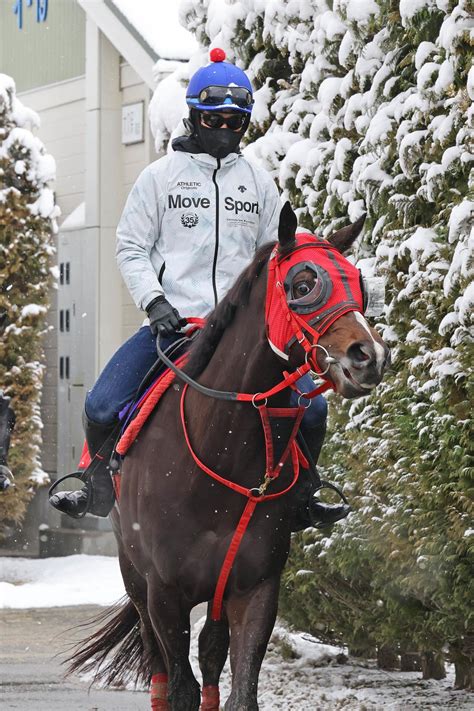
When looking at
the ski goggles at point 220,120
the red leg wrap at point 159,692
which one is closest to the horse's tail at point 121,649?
the red leg wrap at point 159,692

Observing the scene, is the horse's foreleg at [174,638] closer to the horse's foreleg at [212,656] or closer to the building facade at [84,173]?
the horse's foreleg at [212,656]

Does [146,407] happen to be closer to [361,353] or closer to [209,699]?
[209,699]

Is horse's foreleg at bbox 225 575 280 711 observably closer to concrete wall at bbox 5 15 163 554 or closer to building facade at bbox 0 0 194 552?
concrete wall at bbox 5 15 163 554

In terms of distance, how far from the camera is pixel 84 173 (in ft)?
48.4

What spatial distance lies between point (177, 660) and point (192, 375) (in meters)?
1.16

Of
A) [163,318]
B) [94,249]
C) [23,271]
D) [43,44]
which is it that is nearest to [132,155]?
[94,249]

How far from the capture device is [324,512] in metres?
5.59

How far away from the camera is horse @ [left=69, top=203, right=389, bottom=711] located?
15.5 feet

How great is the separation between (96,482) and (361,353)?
7.36ft

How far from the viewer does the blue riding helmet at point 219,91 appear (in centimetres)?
568

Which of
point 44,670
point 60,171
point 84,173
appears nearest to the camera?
point 44,670

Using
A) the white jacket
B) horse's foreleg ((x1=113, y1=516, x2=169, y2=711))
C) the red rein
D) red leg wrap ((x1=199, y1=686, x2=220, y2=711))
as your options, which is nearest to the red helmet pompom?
the white jacket

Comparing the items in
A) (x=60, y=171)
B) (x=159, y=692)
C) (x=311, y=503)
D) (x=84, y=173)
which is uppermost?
(x=60, y=171)

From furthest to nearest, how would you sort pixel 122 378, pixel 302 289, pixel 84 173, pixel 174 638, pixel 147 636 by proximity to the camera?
pixel 84 173
pixel 147 636
pixel 122 378
pixel 174 638
pixel 302 289
